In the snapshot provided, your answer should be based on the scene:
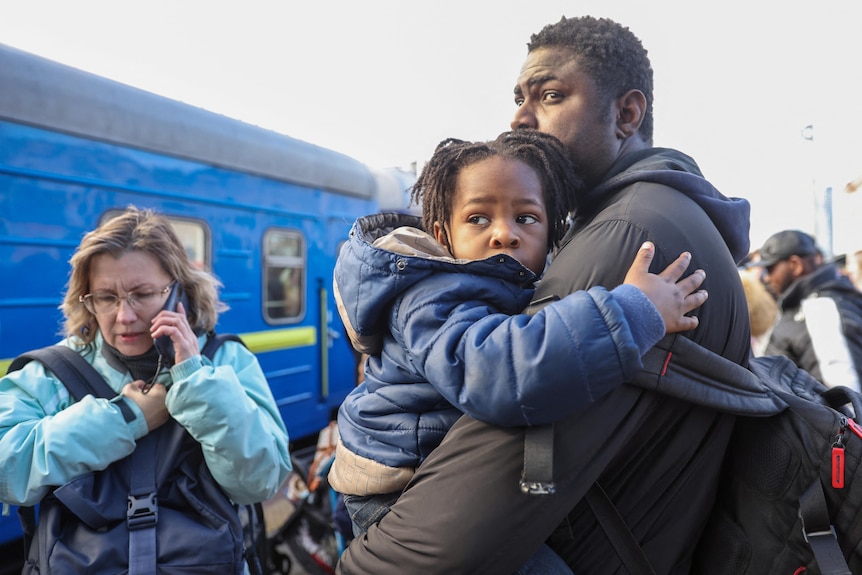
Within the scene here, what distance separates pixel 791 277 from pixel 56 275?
5061mm

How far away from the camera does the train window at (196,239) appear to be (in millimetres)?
4637

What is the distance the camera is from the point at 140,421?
6.18 feet

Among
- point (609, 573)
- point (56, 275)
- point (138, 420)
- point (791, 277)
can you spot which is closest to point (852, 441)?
point (609, 573)

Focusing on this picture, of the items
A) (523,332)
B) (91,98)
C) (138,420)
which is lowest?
(138,420)

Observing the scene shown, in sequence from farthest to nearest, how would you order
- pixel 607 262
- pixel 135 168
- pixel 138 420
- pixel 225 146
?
pixel 225 146, pixel 135 168, pixel 138 420, pixel 607 262

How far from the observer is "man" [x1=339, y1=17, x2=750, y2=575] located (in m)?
1.10

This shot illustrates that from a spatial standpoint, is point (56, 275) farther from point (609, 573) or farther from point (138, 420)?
point (609, 573)

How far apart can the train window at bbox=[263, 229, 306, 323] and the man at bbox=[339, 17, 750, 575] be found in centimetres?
432

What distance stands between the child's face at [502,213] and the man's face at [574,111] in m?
0.25

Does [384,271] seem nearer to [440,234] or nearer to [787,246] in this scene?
[440,234]

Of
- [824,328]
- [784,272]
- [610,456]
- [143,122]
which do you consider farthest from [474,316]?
[784,272]

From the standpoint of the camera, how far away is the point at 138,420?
6.17 feet

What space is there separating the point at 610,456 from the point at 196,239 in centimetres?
431

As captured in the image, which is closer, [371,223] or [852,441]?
[852,441]
